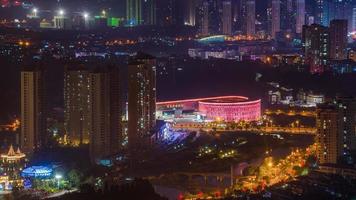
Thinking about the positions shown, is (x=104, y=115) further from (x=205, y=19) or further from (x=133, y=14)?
(x=205, y=19)

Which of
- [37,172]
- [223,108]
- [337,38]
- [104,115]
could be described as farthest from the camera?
[337,38]

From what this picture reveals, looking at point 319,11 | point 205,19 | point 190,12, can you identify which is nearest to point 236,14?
point 205,19

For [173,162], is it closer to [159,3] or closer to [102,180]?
[102,180]

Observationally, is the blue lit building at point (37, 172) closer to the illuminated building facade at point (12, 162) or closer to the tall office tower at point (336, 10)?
the illuminated building facade at point (12, 162)

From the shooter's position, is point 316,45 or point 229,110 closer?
point 229,110

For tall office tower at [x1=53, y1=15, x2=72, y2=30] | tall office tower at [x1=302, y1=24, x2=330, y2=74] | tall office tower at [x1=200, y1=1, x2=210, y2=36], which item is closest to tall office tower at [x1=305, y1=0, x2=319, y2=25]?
tall office tower at [x1=200, y1=1, x2=210, y2=36]

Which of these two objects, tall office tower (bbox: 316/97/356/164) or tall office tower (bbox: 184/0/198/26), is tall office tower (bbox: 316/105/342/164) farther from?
tall office tower (bbox: 184/0/198/26)
